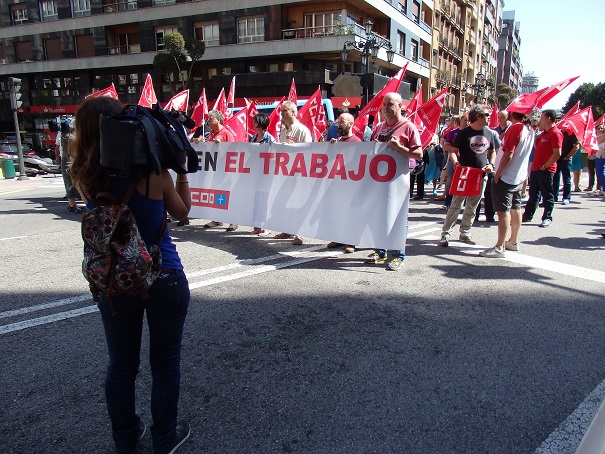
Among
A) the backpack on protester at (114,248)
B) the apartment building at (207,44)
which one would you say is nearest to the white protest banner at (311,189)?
the backpack on protester at (114,248)

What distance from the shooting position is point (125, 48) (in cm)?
3712

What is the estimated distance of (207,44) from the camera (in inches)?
1312

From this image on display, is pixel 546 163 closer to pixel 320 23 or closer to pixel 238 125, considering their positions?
pixel 238 125

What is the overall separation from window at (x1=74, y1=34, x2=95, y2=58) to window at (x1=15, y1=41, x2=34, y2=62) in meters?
5.37

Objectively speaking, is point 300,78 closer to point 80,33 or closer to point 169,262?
point 80,33

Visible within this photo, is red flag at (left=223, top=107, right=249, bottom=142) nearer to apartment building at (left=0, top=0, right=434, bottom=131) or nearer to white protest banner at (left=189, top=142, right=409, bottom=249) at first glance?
white protest banner at (left=189, top=142, right=409, bottom=249)

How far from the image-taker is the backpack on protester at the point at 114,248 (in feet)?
6.18

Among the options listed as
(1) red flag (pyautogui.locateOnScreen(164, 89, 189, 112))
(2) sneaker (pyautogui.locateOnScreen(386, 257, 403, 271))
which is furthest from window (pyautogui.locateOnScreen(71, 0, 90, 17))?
(2) sneaker (pyautogui.locateOnScreen(386, 257, 403, 271))

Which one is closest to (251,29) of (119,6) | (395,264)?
(119,6)

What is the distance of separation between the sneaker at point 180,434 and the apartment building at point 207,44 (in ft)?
80.4

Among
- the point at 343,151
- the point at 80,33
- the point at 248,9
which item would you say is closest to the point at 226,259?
the point at 343,151

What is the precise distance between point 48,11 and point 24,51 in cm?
457

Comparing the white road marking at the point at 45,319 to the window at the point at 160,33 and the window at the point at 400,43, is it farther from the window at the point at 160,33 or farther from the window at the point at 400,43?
the window at the point at 400,43

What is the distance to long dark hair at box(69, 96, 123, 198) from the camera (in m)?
1.88
